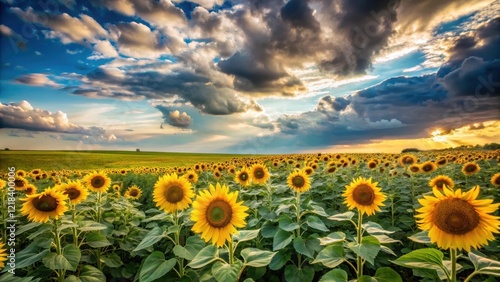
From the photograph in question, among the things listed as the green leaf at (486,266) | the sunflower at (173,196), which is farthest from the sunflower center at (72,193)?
the green leaf at (486,266)

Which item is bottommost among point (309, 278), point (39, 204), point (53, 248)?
point (309, 278)

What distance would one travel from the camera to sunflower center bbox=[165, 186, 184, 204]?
423 centimetres

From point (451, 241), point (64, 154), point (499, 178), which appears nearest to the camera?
point (451, 241)

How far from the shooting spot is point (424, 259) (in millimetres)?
2568

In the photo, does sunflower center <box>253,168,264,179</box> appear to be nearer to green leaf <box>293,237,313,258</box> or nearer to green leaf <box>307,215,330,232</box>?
green leaf <box>307,215,330,232</box>

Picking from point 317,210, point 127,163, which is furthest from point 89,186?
point 127,163

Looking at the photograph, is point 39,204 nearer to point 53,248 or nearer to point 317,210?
point 53,248

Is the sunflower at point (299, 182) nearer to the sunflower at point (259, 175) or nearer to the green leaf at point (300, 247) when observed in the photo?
the sunflower at point (259, 175)

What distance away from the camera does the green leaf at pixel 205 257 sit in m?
3.14

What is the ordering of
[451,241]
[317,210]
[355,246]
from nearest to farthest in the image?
[451,241] → [355,246] → [317,210]

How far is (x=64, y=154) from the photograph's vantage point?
1411 cm

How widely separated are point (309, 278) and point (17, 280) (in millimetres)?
3514

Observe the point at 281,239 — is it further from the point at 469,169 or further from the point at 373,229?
the point at 469,169

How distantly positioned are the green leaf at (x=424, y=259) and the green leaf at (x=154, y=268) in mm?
2349
